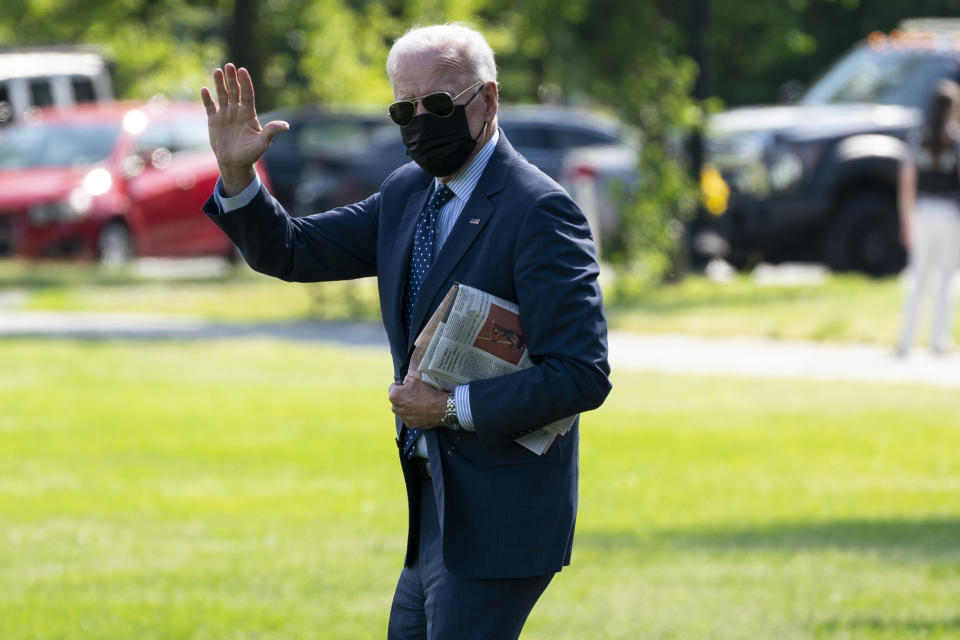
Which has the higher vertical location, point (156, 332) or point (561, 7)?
point (561, 7)

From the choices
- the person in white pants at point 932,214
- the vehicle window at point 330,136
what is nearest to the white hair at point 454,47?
the person in white pants at point 932,214

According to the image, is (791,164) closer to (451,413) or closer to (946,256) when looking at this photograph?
(946,256)

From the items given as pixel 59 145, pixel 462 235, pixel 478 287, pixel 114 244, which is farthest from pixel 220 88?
pixel 59 145

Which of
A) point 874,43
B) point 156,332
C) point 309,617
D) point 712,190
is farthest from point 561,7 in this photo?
point 309,617

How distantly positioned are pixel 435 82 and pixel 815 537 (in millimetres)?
4740

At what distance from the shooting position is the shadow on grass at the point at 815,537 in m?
7.46

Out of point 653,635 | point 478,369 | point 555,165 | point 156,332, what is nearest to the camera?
point 478,369

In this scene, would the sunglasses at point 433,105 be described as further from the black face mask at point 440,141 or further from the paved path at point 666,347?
the paved path at point 666,347

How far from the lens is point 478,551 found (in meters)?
3.49

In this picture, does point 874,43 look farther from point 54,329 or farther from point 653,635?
point 653,635

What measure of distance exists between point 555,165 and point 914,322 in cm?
823

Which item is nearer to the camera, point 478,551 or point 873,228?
point 478,551

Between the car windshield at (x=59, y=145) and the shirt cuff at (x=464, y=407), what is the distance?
1751cm

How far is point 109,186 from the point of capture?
19.7m
